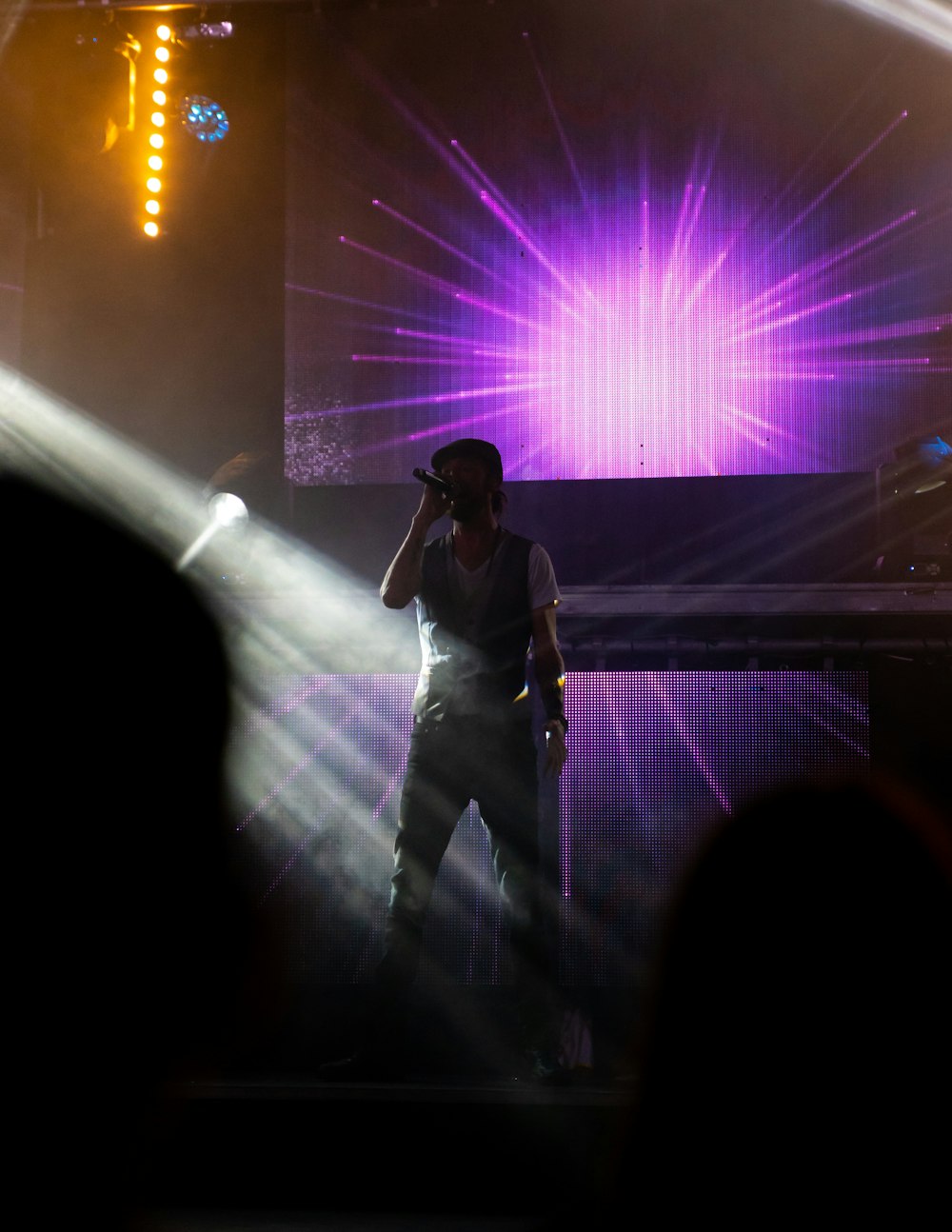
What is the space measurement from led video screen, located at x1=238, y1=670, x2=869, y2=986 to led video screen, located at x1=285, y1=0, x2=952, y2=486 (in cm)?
125

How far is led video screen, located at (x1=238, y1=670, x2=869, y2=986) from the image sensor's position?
118 inches

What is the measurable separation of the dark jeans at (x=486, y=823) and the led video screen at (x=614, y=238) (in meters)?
1.70

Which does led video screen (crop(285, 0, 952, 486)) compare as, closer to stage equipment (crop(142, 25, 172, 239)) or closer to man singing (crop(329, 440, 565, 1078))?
stage equipment (crop(142, 25, 172, 239))

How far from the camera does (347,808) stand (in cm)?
316

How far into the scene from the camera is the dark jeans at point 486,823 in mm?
2562

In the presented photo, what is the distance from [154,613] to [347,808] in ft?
3.19

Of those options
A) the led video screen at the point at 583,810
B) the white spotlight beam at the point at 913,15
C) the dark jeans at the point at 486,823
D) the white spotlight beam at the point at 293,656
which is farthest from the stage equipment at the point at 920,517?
the white spotlight beam at the point at 913,15

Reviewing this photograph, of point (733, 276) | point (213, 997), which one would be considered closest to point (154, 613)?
point (213, 997)

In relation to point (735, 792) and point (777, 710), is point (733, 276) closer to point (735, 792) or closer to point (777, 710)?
point (777, 710)

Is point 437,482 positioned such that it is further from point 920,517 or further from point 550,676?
point 920,517

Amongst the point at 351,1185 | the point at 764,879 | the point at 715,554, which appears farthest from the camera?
the point at 715,554

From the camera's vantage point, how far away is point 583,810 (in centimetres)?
307

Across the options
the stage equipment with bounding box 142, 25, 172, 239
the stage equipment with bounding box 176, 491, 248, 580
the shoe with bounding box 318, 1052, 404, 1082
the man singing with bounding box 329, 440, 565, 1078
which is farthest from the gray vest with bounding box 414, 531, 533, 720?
the stage equipment with bounding box 142, 25, 172, 239

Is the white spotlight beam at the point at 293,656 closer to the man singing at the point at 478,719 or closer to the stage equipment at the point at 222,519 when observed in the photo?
the stage equipment at the point at 222,519
